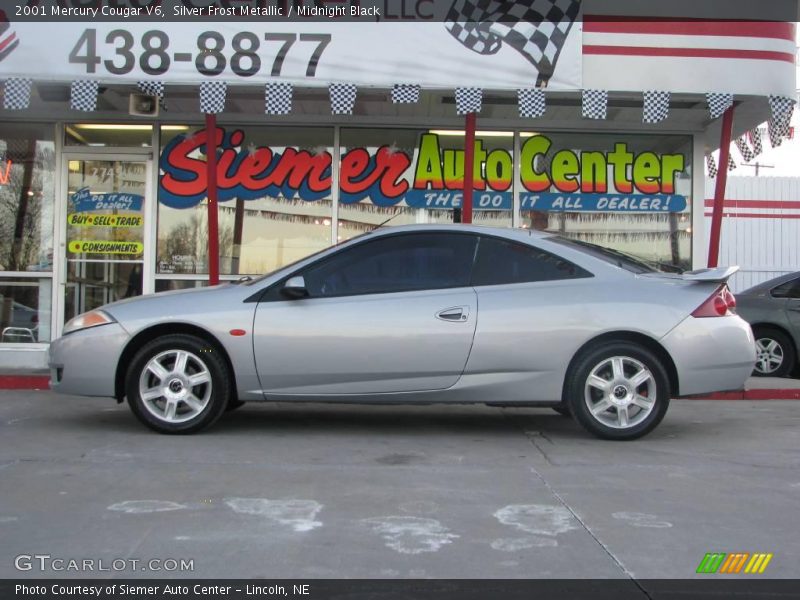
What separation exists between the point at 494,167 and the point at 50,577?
28.5 feet

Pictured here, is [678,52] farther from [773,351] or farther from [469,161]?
[773,351]

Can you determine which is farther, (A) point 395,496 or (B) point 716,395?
(B) point 716,395

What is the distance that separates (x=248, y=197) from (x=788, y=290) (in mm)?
6871

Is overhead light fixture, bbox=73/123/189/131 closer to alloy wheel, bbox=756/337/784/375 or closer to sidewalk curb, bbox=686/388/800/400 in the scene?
sidewalk curb, bbox=686/388/800/400

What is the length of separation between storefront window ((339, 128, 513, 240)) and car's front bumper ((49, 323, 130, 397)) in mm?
5193

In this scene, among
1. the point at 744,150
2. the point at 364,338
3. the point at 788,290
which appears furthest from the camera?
the point at 744,150

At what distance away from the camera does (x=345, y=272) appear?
6.45m

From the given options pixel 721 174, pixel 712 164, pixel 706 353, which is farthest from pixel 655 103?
pixel 712 164

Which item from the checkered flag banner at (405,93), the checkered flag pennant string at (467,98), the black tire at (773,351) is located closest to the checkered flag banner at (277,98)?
the checkered flag banner at (405,93)

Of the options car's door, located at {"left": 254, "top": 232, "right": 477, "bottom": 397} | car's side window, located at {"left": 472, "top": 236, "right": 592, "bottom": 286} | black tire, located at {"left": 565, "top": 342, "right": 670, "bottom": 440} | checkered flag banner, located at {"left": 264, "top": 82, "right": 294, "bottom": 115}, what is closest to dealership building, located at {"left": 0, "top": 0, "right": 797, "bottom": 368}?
checkered flag banner, located at {"left": 264, "top": 82, "right": 294, "bottom": 115}

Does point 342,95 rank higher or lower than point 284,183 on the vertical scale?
higher

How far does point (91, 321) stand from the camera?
21.0 ft

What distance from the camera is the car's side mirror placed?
626 cm

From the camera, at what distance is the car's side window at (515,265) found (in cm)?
642
